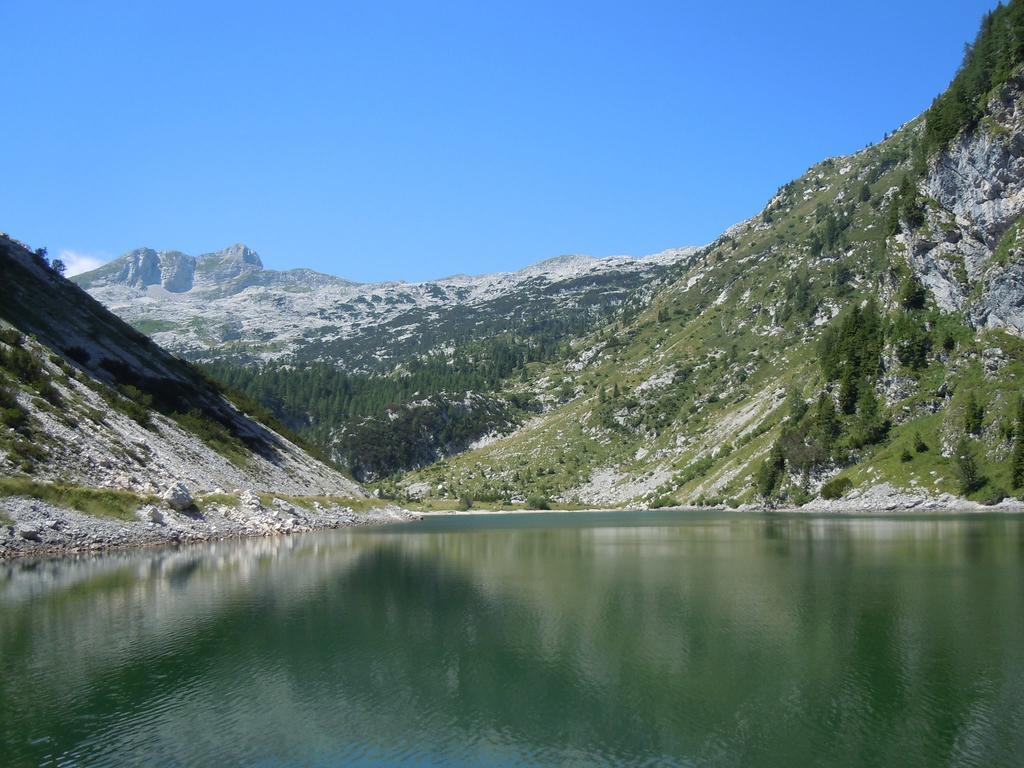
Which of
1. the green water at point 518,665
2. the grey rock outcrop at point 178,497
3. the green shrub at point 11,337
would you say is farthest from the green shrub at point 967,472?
the green shrub at point 11,337

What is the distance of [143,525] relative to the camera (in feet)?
251

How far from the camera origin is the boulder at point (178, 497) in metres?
84.0

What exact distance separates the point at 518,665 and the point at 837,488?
126m

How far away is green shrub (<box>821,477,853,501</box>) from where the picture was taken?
457 ft

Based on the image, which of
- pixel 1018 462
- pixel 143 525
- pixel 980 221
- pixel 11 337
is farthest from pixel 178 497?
pixel 980 221

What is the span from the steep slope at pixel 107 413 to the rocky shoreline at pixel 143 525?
4028 mm

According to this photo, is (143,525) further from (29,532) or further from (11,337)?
(11,337)

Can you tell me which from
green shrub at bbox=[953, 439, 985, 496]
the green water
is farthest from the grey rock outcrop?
green shrub at bbox=[953, 439, 985, 496]

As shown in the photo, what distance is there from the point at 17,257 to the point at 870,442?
6645 inches

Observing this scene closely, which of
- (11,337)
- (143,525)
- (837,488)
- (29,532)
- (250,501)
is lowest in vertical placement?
(837,488)

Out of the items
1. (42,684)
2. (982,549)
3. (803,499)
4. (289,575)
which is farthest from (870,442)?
(42,684)

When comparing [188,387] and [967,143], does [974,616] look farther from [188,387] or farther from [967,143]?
[967,143]

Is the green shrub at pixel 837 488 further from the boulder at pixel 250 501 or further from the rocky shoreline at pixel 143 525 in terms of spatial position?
the boulder at pixel 250 501

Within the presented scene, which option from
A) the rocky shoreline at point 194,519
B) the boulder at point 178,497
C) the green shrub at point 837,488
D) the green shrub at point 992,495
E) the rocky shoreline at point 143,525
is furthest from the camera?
the green shrub at point 837,488
